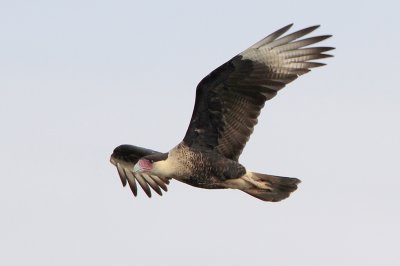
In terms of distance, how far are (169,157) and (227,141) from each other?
719 millimetres

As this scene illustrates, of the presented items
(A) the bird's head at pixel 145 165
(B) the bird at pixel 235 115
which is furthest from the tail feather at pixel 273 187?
(A) the bird's head at pixel 145 165

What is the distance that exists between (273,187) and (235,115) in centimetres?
98

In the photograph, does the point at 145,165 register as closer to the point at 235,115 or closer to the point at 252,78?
the point at 235,115

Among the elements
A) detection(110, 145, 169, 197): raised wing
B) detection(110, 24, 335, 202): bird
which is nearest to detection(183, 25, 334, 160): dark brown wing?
detection(110, 24, 335, 202): bird

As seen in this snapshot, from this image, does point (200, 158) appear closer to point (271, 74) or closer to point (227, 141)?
point (227, 141)

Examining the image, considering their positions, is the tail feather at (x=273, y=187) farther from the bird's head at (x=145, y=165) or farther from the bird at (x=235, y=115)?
the bird's head at (x=145, y=165)

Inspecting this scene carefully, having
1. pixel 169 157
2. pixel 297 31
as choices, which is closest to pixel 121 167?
pixel 169 157

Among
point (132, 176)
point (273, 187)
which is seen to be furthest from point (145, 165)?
point (132, 176)

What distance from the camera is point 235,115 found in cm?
1361

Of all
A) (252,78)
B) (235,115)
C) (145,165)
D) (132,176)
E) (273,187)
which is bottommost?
(273,187)

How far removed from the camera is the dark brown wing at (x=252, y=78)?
43.9 ft

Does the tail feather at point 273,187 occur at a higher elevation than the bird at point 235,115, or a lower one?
lower

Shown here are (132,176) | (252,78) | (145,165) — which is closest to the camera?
(252,78)

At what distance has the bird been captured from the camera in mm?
13430
